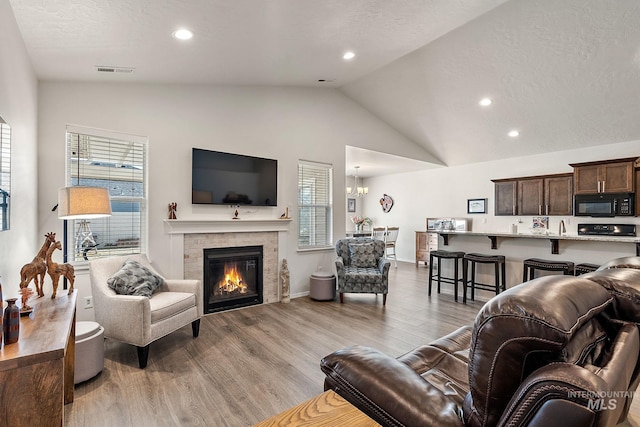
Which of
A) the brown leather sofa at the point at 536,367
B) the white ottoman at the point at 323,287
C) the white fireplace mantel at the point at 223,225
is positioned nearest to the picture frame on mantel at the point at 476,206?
the white ottoman at the point at 323,287

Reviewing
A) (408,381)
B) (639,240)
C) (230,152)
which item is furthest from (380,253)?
(408,381)

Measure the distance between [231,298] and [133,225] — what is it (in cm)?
158

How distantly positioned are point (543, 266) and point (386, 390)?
4118 mm

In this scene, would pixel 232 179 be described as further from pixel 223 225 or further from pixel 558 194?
pixel 558 194

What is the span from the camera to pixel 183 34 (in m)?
2.62

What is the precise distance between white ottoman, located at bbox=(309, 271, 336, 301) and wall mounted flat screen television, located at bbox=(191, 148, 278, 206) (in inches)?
53.0

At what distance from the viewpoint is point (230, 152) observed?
4.39 m

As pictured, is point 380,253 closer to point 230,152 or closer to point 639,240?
point 230,152

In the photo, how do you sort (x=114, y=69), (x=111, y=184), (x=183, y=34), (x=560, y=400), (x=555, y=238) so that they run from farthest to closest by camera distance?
(x=555, y=238) < (x=111, y=184) < (x=114, y=69) < (x=183, y=34) < (x=560, y=400)

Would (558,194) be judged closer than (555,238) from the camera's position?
No

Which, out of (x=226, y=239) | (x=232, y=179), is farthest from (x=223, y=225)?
(x=232, y=179)

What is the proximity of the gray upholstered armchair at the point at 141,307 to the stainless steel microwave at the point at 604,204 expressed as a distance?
6511 millimetres

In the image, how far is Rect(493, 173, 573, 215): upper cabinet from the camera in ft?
19.5

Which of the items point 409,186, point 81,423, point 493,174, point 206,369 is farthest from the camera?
point 409,186
